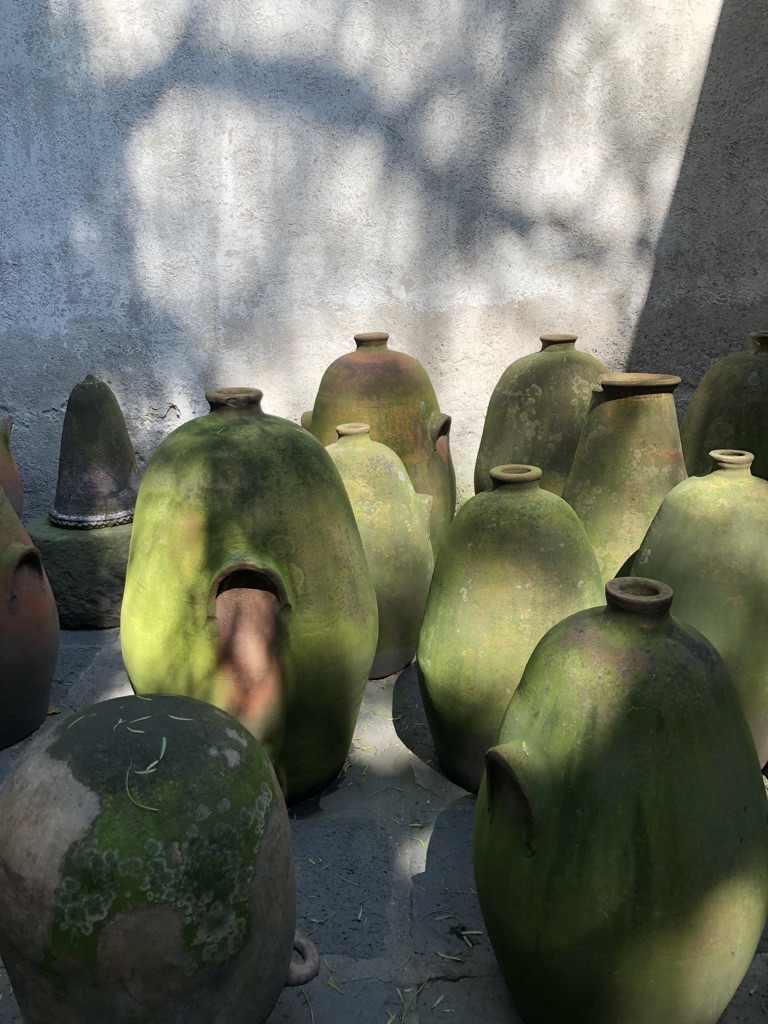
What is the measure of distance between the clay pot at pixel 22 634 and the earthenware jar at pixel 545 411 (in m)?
2.12

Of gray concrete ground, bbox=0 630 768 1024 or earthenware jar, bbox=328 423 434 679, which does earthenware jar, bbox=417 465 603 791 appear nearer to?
gray concrete ground, bbox=0 630 768 1024

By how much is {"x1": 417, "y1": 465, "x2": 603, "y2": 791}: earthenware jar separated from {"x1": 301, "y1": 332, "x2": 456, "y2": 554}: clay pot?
1397 mm

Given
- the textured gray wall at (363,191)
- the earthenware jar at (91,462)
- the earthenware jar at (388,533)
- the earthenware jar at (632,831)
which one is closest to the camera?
the earthenware jar at (632,831)

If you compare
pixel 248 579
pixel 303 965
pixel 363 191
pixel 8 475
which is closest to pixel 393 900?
pixel 303 965

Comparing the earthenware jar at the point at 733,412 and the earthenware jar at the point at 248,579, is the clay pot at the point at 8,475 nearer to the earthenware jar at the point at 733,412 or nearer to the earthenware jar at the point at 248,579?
the earthenware jar at the point at 248,579

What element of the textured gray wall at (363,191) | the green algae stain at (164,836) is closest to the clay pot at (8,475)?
the textured gray wall at (363,191)

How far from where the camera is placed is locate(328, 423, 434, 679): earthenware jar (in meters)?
3.70

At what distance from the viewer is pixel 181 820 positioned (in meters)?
1.77

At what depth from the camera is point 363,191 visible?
5031mm

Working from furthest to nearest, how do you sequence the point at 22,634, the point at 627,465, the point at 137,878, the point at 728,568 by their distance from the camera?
the point at 627,465
the point at 22,634
the point at 728,568
the point at 137,878

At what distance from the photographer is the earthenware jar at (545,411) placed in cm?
434

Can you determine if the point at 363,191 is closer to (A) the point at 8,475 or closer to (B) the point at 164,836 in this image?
(A) the point at 8,475

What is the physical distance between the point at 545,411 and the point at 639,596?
95.5 inches

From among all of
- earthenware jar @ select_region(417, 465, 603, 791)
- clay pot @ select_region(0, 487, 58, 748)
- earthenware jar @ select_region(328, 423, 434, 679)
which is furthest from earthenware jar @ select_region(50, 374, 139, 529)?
earthenware jar @ select_region(417, 465, 603, 791)
